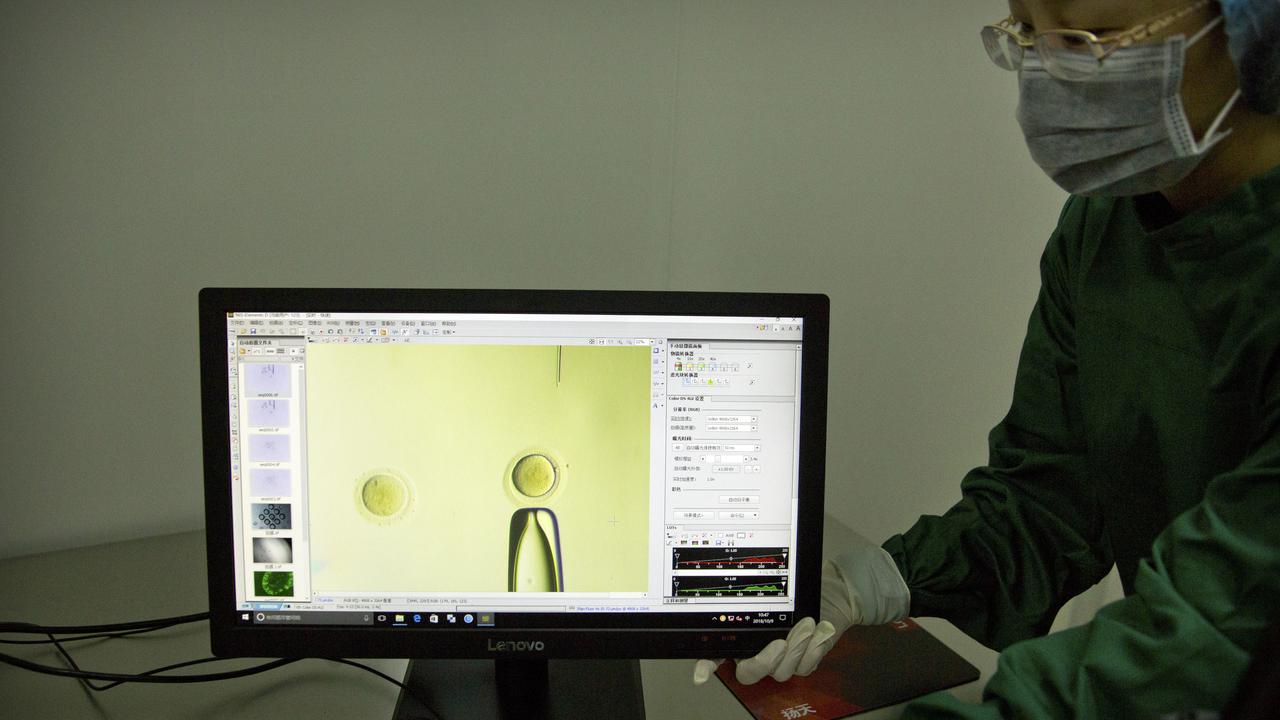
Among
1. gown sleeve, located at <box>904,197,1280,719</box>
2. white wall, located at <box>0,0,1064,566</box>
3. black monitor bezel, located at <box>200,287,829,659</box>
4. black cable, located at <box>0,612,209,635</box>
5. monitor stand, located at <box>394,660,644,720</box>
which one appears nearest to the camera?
gown sleeve, located at <box>904,197,1280,719</box>

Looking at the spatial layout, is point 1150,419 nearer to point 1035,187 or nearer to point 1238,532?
point 1238,532

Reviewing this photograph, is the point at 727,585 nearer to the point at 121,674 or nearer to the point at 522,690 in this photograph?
the point at 522,690

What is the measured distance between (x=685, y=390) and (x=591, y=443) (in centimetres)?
10

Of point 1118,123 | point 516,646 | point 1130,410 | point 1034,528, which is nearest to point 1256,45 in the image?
point 1118,123

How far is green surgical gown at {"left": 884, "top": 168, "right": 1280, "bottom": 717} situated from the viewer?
597 millimetres

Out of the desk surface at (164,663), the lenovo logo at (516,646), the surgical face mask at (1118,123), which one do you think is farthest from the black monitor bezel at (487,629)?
the surgical face mask at (1118,123)

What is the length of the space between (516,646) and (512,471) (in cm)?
17

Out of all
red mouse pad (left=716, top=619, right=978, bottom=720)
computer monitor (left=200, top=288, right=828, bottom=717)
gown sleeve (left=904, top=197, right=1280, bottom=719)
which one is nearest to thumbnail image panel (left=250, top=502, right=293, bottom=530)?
computer monitor (left=200, top=288, right=828, bottom=717)

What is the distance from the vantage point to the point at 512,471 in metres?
0.80

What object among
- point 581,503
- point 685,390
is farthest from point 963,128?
point 581,503

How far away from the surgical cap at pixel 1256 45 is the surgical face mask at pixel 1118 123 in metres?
0.02

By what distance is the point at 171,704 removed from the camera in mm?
874

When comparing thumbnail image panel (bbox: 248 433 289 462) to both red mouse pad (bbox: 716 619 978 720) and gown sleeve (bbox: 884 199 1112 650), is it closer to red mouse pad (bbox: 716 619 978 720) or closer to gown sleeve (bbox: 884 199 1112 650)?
red mouse pad (bbox: 716 619 978 720)

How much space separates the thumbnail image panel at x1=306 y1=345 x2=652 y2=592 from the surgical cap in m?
0.51
